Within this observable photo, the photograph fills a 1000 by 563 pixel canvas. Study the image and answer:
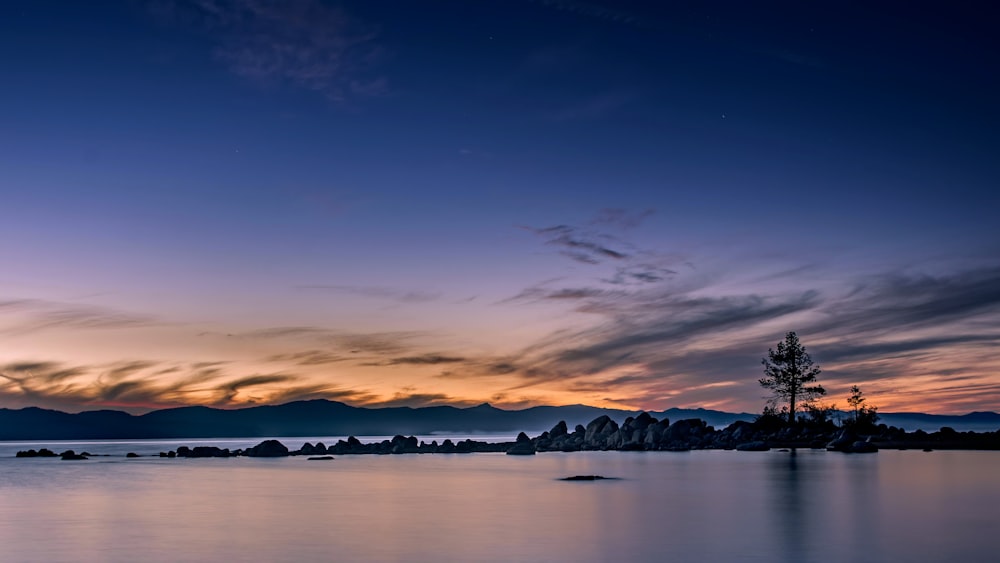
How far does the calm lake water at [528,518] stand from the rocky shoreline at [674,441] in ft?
108

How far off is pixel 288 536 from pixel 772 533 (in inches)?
615

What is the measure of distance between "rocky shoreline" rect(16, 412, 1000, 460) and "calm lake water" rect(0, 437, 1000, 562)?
33012 millimetres

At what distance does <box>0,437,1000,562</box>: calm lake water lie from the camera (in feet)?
79.6

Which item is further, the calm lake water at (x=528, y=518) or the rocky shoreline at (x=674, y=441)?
the rocky shoreline at (x=674, y=441)

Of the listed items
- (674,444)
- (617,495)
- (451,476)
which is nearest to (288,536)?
(617,495)

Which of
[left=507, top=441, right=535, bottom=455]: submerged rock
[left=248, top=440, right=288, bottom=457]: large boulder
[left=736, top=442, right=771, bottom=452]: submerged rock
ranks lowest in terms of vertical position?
[left=248, top=440, right=288, bottom=457]: large boulder

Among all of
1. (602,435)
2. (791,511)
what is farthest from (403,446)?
(791,511)

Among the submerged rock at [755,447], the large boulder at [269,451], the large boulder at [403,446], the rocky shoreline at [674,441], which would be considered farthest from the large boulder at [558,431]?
the large boulder at [269,451]

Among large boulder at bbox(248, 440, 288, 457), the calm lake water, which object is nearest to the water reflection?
the calm lake water

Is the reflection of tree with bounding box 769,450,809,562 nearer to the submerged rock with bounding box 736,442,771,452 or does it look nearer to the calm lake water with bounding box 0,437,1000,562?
the calm lake water with bounding box 0,437,1000,562

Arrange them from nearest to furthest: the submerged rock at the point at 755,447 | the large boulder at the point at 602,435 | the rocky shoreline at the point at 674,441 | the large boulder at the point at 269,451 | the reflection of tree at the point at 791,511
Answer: the reflection of tree at the point at 791,511
the rocky shoreline at the point at 674,441
the submerged rock at the point at 755,447
the large boulder at the point at 269,451
the large boulder at the point at 602,435

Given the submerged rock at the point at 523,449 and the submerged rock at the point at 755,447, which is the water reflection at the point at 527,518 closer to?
the submerged rock at the point at 755,447

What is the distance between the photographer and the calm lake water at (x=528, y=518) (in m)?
24.2

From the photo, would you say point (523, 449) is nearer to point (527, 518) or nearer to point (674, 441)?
point (674, 441)
